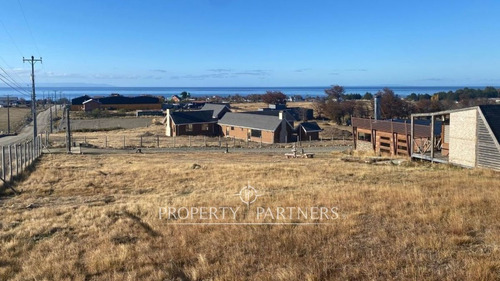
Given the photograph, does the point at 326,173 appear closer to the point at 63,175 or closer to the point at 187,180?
the point at 187,180

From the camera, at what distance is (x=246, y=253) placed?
8164 mm

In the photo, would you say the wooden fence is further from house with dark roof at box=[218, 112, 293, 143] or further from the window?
the window

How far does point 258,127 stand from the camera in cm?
5928

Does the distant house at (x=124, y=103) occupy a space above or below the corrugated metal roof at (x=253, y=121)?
above

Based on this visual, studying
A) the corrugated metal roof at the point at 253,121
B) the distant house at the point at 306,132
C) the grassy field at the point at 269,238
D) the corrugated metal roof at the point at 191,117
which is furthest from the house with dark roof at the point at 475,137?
the corrugated metal roof at the point at 191,117

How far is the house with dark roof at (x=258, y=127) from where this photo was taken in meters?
57.2

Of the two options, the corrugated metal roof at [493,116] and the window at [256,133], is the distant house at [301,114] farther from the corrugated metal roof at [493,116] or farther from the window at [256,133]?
the corrugated metal roof at [493,116]

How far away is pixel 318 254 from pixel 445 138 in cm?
2059

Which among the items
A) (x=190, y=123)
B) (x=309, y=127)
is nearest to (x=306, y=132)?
(x=309, y=127)

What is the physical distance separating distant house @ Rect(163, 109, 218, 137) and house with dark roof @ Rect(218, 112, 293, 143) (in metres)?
2.08

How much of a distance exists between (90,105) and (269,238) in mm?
125371

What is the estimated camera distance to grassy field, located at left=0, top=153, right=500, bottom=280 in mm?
7082

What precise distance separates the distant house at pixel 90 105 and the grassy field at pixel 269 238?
373ft

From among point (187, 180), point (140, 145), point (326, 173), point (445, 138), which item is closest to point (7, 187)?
point (187, 180)
